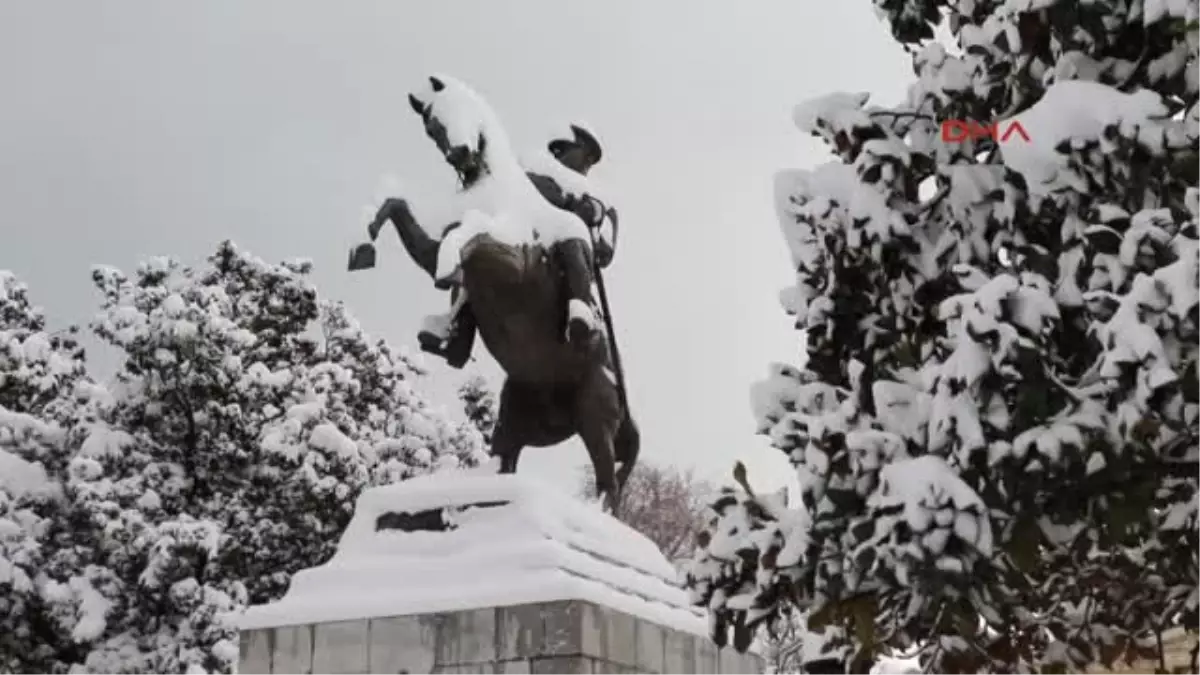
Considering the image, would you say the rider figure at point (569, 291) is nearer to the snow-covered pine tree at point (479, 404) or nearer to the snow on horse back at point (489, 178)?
the snow on horse back at point (489, 178)

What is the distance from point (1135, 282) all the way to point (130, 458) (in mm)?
13950

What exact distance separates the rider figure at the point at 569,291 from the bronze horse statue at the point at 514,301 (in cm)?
7

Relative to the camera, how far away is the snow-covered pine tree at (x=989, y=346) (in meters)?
3.38

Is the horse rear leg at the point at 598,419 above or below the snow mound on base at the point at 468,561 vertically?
above

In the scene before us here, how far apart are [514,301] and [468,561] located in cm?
132

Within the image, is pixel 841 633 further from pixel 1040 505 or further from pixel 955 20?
pixel 955 20

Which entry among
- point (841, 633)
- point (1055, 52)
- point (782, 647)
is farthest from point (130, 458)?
point (1055, 52)

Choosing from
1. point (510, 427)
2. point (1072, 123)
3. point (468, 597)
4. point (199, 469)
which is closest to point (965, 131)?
point (1072, 123)

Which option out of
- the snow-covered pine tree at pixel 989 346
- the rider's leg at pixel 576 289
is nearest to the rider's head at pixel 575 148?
the rider's leg at pixel 576 289

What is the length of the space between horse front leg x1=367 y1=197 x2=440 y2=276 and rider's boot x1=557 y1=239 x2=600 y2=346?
0.64m

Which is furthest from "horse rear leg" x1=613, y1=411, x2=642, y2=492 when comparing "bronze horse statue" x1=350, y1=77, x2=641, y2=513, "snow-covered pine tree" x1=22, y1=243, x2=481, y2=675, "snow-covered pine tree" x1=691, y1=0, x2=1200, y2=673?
"snow-covered pine tree" x1=22, y1=243, x2=481, y2=675

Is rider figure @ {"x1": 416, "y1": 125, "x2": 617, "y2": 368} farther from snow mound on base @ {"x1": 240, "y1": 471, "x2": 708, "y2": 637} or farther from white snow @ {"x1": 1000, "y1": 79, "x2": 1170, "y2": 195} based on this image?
white snow @ {"x1": 1000, "y1": 79, "x2": 1170, "y2": 195}

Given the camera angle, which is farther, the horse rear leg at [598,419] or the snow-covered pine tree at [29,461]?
the snow-covered pine tree at [29,461]

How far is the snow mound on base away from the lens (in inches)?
263
